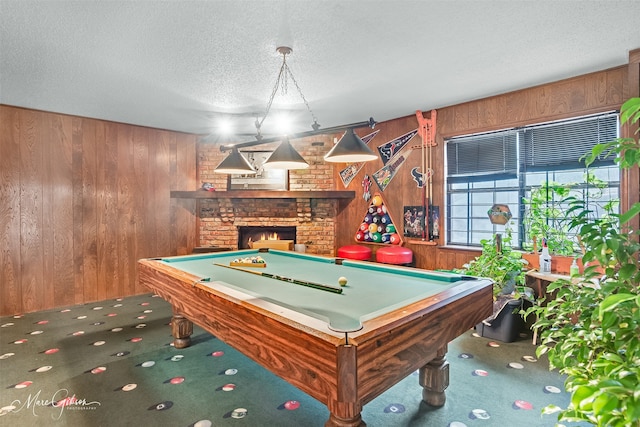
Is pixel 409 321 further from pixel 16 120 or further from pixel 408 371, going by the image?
pixel 16 120

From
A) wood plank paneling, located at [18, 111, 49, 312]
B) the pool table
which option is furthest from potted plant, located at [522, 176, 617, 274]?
wood plank paneling, located at [18, 111, 49, 312]

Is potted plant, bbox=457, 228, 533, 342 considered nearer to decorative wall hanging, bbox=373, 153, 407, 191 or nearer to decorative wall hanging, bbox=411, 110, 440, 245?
decorative wall hanging, bbox=411, 110, 440, 245

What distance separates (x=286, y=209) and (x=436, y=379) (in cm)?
366

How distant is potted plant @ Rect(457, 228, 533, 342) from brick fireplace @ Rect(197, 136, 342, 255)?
2413 mm

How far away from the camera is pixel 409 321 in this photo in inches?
53.2

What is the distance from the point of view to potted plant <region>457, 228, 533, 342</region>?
115 inches

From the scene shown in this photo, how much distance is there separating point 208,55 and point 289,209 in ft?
9.68

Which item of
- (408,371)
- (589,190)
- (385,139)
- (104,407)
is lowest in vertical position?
(104,407)

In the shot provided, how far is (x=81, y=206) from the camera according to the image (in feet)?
13.7

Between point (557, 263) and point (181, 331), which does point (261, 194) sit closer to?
Result: point (181, 331)

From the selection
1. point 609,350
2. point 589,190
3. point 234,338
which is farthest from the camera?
point 589,190

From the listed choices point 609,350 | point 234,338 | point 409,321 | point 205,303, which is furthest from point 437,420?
point 205,303

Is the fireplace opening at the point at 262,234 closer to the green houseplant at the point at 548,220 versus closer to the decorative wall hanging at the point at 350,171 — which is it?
the decorative wall hanging at the point at 350,171

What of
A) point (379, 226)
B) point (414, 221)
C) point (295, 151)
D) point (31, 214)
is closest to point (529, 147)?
point (414, 221)
